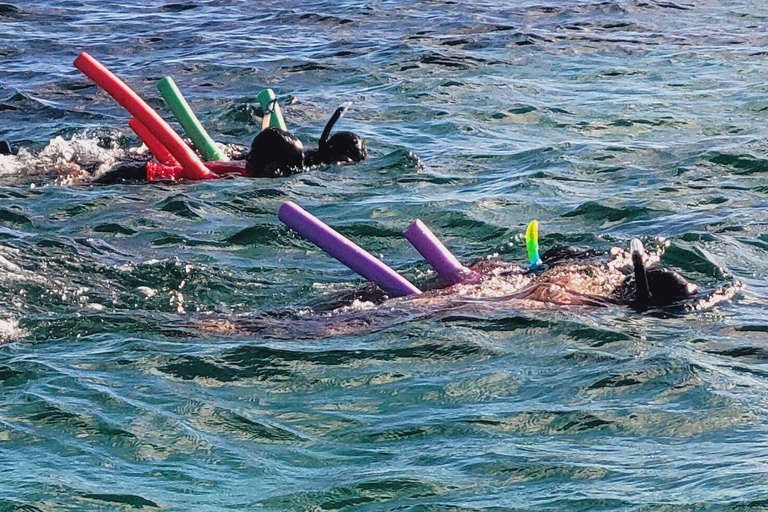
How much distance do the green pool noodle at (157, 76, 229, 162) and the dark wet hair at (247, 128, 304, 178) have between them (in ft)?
1.02

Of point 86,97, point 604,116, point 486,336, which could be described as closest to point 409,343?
point 486,336

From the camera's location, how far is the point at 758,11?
47.0 ft

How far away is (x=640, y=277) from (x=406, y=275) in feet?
5.14

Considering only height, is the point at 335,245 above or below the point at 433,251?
above

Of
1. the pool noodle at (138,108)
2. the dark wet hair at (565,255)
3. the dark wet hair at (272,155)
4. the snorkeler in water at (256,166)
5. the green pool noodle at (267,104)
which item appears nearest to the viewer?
the dark wet hair at (565,255)

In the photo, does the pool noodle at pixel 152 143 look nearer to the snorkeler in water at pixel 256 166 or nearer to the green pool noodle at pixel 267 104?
the snorkeler in water at pixel 256 166

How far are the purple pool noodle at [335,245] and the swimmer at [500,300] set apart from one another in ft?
0.69

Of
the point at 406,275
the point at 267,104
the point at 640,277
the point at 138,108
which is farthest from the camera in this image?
the point at 267,104

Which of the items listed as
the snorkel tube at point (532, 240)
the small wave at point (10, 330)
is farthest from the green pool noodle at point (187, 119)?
the snorkel tube at point (532, 240)

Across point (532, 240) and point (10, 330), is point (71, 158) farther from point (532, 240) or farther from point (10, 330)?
point (532, 240)

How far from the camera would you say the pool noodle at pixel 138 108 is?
25.5 feet

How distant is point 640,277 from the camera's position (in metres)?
5.60

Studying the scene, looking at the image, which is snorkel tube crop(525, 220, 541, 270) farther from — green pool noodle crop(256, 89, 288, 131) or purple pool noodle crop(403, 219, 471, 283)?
green pool noodle crop(256, 89, 288, 131)

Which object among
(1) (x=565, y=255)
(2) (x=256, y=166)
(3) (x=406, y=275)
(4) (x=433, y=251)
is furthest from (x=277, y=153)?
(4) (x=433, y=251)
